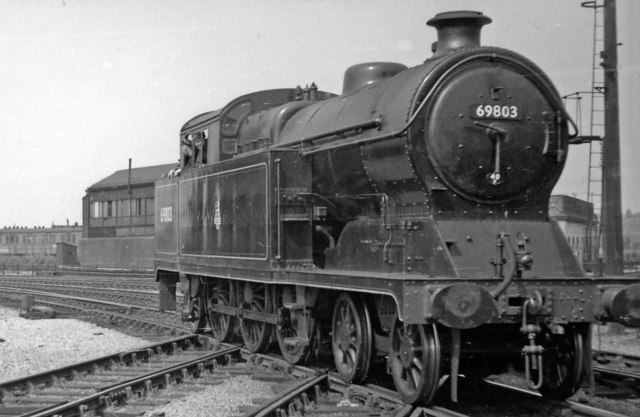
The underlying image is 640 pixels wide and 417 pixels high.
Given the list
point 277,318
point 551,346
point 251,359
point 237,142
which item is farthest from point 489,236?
point 237,142

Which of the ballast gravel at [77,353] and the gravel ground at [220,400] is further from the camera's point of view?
the ballast gravel at [77,353]

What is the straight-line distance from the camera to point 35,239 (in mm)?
68625

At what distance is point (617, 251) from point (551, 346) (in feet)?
13.6

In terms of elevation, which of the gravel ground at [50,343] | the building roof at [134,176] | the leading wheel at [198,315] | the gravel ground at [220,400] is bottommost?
the gravel ground at [50,343]

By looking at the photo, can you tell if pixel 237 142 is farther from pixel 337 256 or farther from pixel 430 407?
pixel 430 407

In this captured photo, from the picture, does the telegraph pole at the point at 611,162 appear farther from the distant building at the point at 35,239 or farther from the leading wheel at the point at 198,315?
the distant building at the point at 35,239

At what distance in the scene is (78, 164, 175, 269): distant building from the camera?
4376 centimetres

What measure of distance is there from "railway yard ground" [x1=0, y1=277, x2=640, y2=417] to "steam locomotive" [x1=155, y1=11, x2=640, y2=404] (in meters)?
0.76

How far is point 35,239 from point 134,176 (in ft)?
69.7

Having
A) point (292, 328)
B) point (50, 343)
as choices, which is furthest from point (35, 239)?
point (292, 328)

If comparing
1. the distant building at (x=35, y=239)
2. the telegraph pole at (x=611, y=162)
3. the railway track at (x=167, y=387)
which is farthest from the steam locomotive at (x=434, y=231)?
the distant building at (x=35, y=239)

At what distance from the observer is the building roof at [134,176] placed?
49062 mm

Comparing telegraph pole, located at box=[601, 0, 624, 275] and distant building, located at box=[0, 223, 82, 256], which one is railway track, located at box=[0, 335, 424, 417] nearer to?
telegraph pole, located at box=[601, 0, 624, 275]

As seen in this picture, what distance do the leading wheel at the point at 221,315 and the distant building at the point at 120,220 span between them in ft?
98.1
